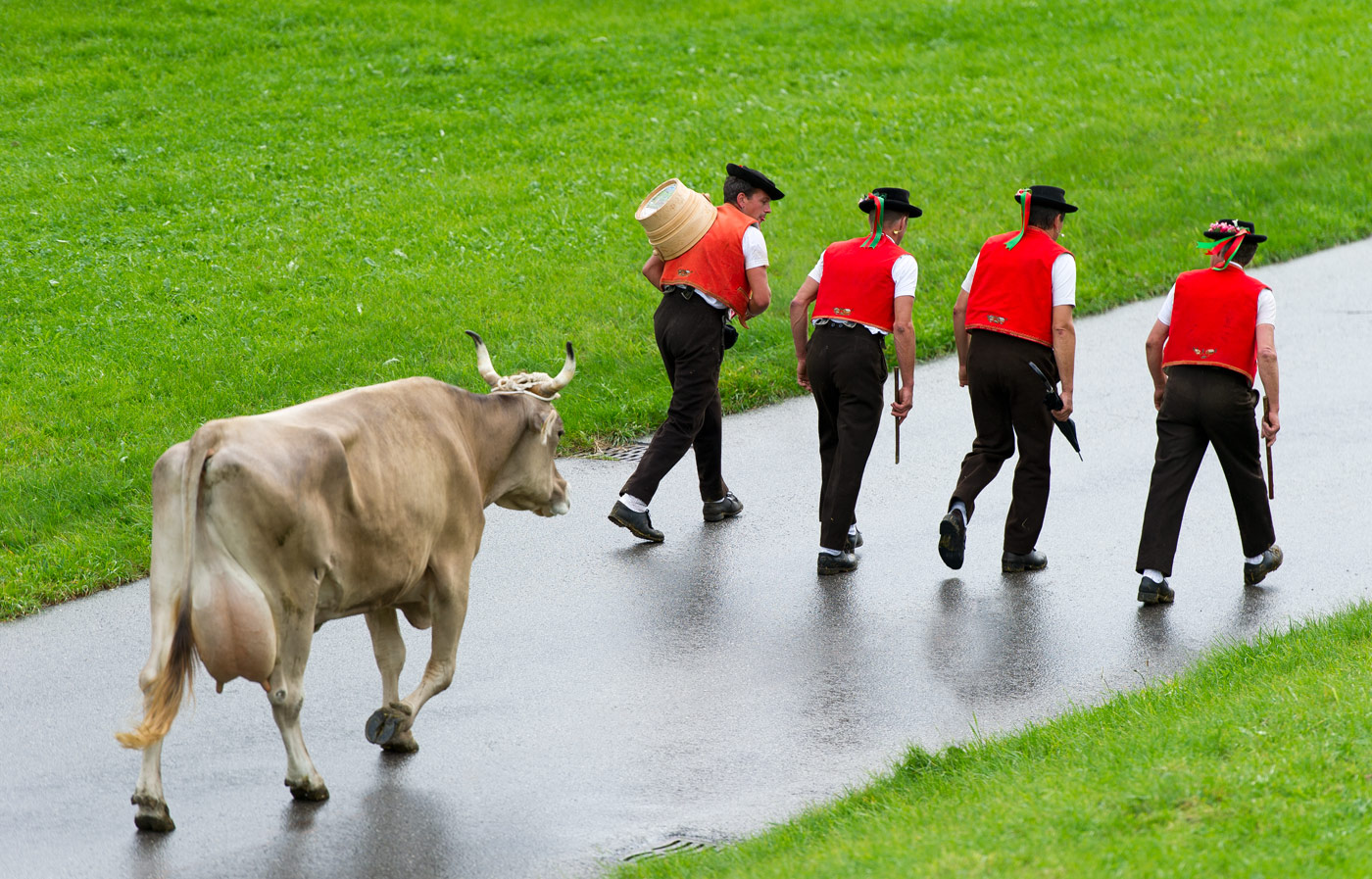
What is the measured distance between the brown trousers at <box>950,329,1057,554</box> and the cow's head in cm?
274

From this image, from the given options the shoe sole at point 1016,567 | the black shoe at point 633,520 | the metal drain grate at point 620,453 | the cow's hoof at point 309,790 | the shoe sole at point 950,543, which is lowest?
the metal drain grate at point 620,453

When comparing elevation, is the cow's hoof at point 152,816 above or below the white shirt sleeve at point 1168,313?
below

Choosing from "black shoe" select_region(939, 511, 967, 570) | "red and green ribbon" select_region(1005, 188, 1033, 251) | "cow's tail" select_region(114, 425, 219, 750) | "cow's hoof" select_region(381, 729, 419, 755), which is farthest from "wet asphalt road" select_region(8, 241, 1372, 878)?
"red and green ribbon" select_region(1005, 188, 1033, 251)

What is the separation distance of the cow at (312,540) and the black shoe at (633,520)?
2256mm

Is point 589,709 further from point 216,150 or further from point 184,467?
point 216,150

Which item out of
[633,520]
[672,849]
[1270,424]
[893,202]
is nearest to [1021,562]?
[1270,424]

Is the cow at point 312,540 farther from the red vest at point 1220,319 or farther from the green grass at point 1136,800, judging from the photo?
the red vest at point 1220,319

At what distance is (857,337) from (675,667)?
2.31 meters

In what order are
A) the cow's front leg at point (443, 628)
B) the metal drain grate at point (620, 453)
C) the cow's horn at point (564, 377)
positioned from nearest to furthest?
the cow's front leg at point (443, 628) → the cow's horn at point (564, 377) → the metal drain grate at point (620, 453)

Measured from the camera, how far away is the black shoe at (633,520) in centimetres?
895

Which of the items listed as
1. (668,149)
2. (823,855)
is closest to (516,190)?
(668,149)

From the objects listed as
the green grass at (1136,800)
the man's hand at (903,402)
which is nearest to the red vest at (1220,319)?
the man's hand at (903,402)

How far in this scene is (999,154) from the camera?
664 inches

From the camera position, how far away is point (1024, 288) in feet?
27.1
